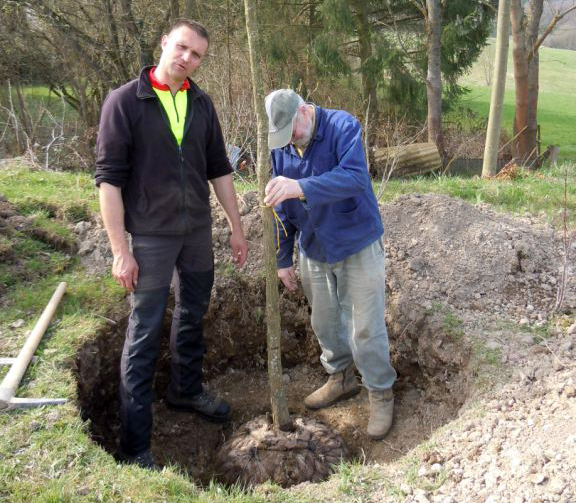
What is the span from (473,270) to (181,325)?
229 cm

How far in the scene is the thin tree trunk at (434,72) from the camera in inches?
451

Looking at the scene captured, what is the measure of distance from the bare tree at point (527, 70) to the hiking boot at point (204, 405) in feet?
28.6

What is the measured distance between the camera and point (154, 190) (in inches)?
121

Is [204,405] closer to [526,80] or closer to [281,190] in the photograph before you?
[281,190]

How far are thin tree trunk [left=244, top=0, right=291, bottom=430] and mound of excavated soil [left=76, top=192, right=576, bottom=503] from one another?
26.8 inches

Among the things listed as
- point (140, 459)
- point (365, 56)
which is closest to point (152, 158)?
point (140, 459)

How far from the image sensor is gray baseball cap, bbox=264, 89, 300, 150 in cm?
300

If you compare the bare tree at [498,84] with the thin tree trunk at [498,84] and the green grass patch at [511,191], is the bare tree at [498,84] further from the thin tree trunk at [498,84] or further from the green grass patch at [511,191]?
the green grass patch at [511,191]

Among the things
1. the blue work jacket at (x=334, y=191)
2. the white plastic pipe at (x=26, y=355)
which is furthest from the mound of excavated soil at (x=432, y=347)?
the blue work jacket at (x=334, y=191)

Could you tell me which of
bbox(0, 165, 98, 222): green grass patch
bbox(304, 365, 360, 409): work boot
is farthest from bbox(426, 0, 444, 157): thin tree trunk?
bbox(304, 365, 360, 409): work boot

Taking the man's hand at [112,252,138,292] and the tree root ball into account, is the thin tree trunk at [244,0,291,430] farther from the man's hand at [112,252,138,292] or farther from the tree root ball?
the man's hand at [112,252,138,292]

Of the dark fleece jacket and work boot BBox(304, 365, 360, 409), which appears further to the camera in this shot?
work boot BBox(304, 365, 360, 409)

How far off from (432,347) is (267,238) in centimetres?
159

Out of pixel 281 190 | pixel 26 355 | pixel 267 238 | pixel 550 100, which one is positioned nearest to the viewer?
pixel 281 190
